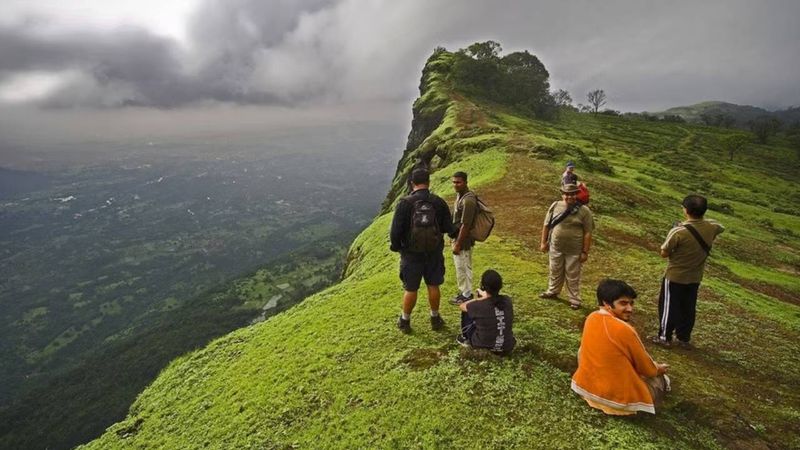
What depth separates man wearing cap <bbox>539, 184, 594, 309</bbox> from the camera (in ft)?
36.0

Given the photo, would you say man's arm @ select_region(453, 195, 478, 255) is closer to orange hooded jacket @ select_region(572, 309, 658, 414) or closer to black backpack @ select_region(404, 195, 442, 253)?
black backpack @ select_region(404, 195, 442, 253)

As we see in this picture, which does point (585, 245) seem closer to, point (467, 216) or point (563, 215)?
point (563, 215)

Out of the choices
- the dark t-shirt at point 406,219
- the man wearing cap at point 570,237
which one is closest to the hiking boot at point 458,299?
the man wearing cap at point 570,237

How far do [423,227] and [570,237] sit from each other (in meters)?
4.59

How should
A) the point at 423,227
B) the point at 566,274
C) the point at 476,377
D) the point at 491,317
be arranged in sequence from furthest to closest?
1. the point at 566,274
2. the point at 423,227
3. the point at 491,317
4. the point at 476,377

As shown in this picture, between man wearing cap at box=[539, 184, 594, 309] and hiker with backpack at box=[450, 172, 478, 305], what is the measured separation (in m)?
2.06

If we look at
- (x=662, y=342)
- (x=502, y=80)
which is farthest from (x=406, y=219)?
(x=502, y=80)

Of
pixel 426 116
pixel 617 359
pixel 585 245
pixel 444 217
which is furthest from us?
pixel 426 116

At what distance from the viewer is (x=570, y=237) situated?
36.3 ft

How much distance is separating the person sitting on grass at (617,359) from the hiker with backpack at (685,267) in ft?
12.4

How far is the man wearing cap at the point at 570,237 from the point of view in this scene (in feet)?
36.0

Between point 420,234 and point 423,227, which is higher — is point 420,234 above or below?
below

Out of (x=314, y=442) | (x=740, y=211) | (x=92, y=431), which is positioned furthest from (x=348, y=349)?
(x=92, y=431)

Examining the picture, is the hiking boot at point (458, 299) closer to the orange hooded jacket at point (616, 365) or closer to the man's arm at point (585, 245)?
the man's arm at point (585, 245)
